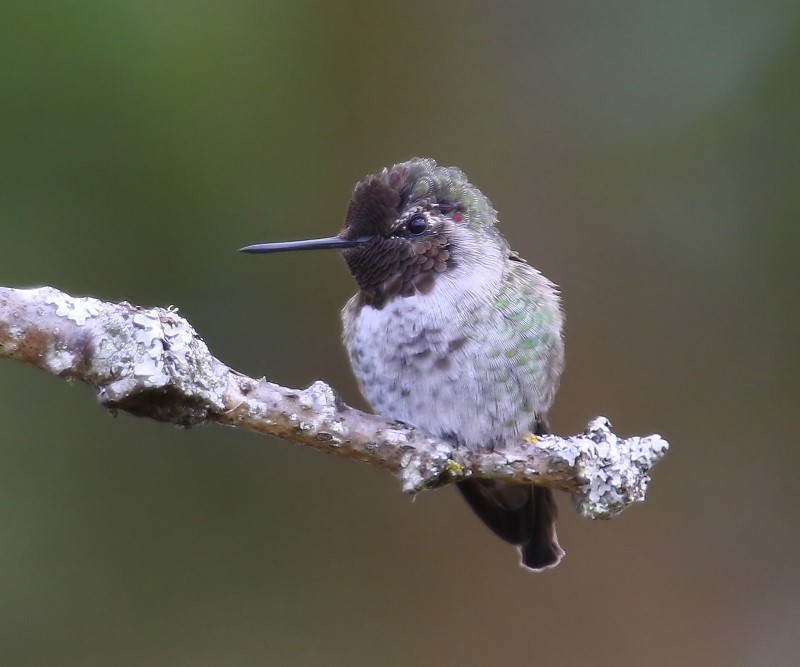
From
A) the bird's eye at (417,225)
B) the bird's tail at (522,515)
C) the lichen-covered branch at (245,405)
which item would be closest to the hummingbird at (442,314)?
the bird's eye at (417,225)

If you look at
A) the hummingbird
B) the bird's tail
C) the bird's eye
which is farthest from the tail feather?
the bird's eye

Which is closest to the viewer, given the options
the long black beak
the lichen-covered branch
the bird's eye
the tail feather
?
the lichen-covered branch

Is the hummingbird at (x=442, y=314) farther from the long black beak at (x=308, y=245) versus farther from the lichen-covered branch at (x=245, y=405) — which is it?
the lichen-covered branch at (x=245, y=405)

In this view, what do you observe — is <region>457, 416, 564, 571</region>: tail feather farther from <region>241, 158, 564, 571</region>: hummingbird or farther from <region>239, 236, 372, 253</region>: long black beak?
<region>239, 236, 372, 253</region>: long black beak

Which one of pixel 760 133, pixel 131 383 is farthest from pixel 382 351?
pixel 760 133

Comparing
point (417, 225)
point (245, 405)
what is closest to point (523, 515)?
point (417, 225)

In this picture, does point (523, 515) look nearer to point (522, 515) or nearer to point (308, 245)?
point (522, 515)

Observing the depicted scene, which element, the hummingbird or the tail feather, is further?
the tail feather
